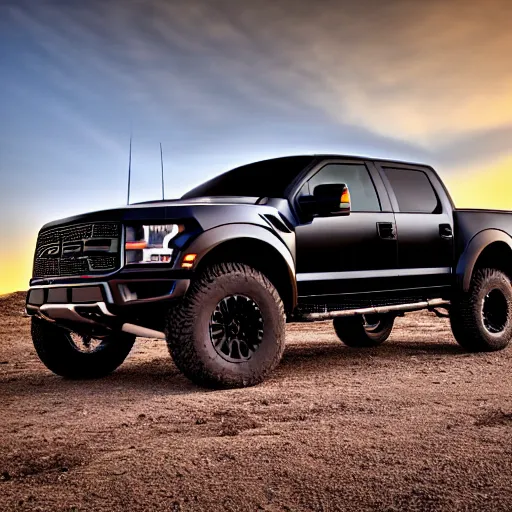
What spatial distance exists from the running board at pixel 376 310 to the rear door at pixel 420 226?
0.18m

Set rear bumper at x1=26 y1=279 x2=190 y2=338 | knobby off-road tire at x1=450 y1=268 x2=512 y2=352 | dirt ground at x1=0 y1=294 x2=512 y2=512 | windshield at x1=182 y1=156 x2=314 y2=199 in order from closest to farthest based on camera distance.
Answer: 1. dirt ground at x1=0 y1=294 x2=512 y2=512
2. rear bumper at x1=26 y1=279 x2=190 y2=338
3. windshield at x1=182 y1=156 x2=314 y2=199
4. knobby off-road tire at x1=450 y1=268 x2=512 y2=352

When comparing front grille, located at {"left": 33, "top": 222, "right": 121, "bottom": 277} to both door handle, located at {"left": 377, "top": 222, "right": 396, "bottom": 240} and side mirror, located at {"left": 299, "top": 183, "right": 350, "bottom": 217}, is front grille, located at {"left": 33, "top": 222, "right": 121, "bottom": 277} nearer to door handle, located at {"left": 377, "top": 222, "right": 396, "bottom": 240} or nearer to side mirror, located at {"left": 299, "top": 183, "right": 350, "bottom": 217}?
side mirror, located at {"left": 299, "top": 183, "right": 350, "bottom": 217}

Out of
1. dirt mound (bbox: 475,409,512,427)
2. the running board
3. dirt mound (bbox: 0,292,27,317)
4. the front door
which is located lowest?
dirt mound (bbox: 0,292,27,317)

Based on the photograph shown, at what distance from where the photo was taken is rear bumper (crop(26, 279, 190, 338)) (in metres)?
5.31

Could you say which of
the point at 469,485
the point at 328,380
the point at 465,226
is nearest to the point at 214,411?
the point at 328,380

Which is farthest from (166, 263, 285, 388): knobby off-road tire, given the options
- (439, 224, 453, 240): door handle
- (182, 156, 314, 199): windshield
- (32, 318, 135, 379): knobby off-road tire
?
(439, 224, 453, 240): door handle

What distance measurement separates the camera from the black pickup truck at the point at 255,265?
211 inches

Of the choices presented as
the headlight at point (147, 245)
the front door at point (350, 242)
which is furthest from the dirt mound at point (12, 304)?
the headlight at point (147, 245)

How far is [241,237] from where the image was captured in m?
5.62

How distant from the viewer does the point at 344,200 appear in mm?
6016

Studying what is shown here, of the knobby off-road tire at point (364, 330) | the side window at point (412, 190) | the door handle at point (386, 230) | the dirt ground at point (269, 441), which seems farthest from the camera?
the knobby off-road tire at point (364, 330)

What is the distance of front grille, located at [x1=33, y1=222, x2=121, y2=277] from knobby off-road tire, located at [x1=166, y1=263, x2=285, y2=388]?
66 centimetres

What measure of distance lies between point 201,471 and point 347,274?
3.45 m

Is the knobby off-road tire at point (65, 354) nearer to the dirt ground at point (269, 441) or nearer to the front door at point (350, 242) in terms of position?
the dirt ground at point (269, 441)
